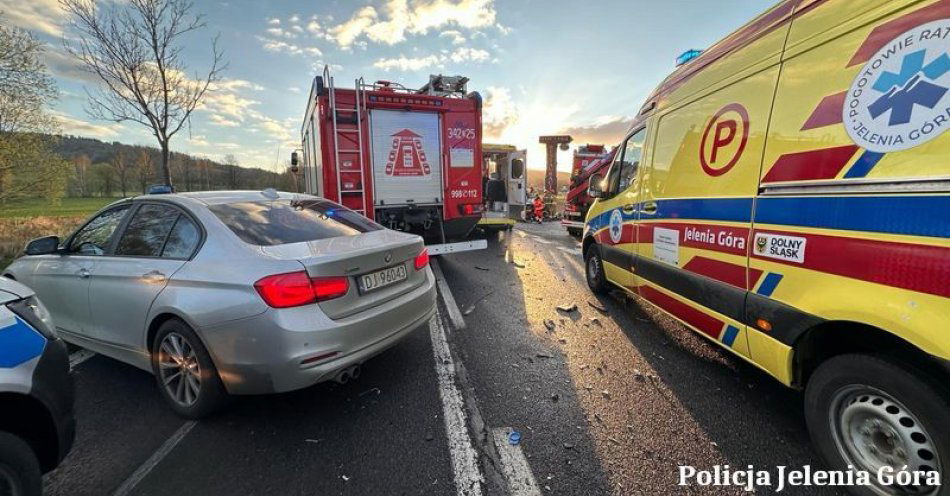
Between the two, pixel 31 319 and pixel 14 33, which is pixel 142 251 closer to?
pixel 31 319

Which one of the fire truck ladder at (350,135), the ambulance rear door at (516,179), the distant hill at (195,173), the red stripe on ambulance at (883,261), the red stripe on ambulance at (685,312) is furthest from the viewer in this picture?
the distant hill at (195,173)

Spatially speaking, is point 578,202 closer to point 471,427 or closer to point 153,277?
point 471,427

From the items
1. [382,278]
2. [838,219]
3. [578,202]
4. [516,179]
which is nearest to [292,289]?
[382,278]

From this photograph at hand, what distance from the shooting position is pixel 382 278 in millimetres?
2912

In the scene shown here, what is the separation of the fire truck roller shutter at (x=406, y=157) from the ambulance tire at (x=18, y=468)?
5398mm

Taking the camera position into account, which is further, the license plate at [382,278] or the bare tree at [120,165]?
the bare tree at [120,165]

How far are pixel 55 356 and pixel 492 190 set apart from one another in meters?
11.0

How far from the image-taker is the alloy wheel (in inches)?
104

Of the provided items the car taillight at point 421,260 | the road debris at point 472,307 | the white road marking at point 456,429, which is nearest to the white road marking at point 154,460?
the white road marking at point 456,429

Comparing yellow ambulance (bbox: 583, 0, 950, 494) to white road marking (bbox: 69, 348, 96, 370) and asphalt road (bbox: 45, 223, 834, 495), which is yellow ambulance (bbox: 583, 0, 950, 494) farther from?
white road marking (bbox: 69, 348, 96, 370)

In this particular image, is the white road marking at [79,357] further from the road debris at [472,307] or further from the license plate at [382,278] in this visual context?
the road debris at [472,307]

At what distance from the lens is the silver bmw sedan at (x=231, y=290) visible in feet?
7.79

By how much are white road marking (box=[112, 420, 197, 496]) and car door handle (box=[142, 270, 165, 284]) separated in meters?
0.99

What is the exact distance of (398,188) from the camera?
6949mm
